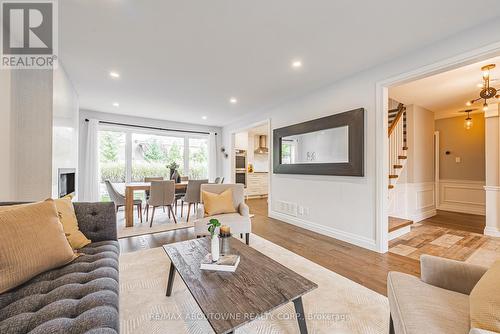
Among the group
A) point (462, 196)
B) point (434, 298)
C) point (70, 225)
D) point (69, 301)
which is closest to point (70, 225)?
point (70, 225)

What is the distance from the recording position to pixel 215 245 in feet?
4.99

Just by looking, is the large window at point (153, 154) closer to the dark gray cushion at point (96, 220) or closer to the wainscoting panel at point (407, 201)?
the dark gray cushion at point (96, 220)

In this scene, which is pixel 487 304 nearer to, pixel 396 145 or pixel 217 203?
pixel 217 203

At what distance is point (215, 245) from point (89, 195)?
4798 millimetres

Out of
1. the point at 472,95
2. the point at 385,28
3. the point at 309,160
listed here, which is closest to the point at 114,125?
the point at 309,160

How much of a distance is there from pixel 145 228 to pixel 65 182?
1409mm

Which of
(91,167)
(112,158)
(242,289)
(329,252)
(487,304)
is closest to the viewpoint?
(487,304)

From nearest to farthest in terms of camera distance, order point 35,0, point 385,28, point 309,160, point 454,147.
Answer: point 35,0, point 385,28, point 309,160, point 454,147

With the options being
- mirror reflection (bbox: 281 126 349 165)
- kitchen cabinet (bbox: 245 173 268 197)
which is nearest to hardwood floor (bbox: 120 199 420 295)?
mirror reflection (bbox: 281 126 349 165)

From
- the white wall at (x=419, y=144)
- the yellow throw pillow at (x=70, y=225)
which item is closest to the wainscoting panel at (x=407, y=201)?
the white wall at (x=419, y=144)

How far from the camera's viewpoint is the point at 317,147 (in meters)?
3.58

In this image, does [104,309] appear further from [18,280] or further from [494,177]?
[494,177]

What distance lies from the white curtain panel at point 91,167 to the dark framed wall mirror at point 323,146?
418 cm

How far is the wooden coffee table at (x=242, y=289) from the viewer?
1000 mm
